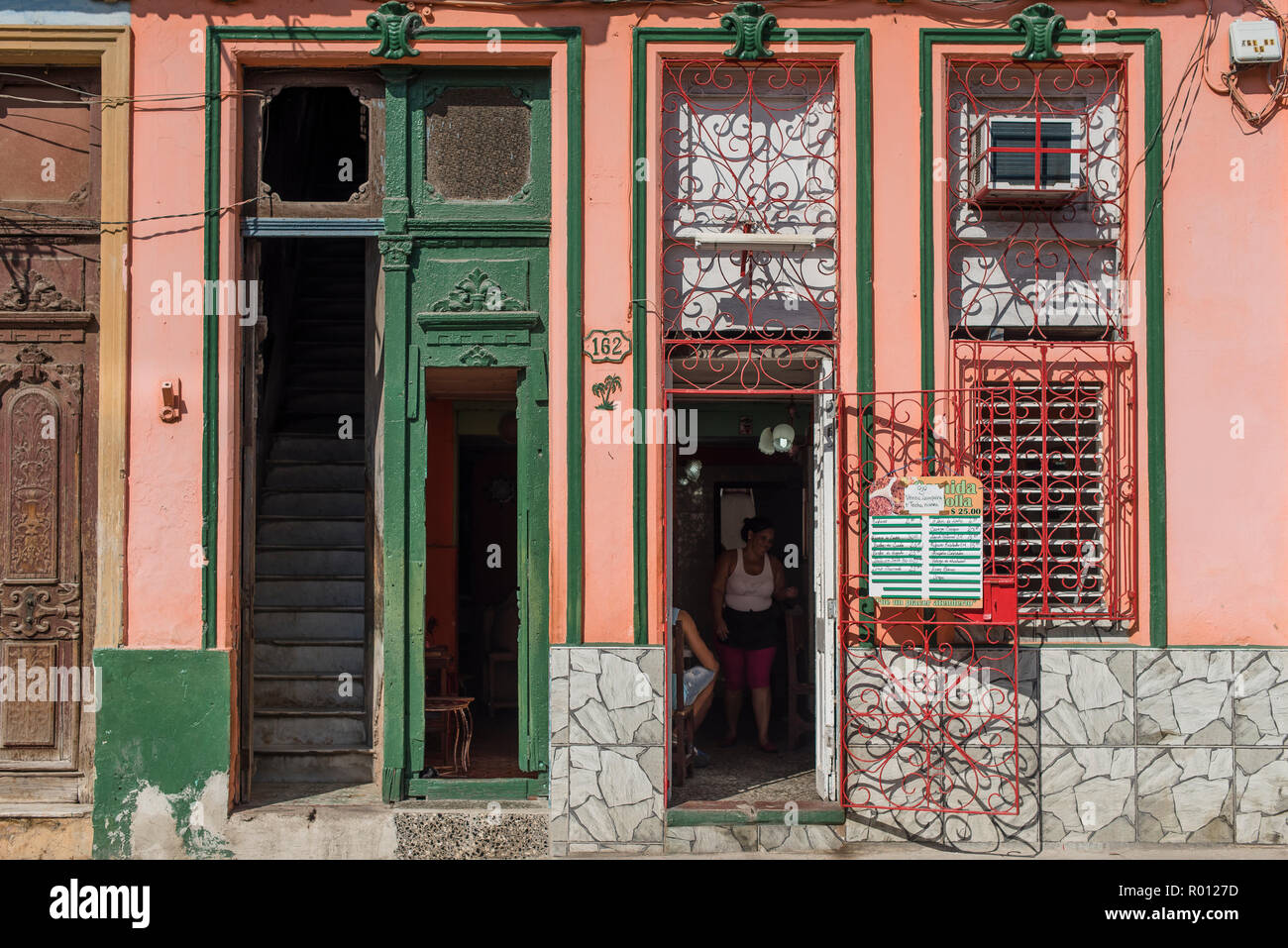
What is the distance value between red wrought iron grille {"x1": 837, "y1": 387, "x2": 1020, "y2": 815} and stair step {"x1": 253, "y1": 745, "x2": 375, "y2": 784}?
3353mm

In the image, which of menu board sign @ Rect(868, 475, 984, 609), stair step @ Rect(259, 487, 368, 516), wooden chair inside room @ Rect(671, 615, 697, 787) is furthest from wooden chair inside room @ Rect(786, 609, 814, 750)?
stair step @ Rect(259, 487, 368, 516)

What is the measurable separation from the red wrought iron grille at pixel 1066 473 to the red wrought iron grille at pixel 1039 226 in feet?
0.77

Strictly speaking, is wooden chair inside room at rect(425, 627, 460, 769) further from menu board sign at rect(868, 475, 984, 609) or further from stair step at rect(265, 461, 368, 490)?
menu board sign at rect(868, 475, 984, 609)

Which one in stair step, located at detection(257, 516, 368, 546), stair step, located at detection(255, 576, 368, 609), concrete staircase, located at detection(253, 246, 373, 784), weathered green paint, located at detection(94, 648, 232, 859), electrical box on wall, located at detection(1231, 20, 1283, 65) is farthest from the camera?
stair step, located at detection(257, 516, 368, 546)

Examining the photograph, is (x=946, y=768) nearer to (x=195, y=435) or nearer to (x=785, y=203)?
(x=785, y=203)

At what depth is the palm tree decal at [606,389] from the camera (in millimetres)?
7613

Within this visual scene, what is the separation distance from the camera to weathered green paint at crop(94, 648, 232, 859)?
24.5 ft

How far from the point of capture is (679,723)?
329 inches

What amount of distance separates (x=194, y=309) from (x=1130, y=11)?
21.1 ft

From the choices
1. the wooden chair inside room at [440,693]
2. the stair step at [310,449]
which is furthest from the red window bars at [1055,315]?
the stair step at [310,449]

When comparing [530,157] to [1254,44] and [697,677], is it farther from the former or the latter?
[1254,44]

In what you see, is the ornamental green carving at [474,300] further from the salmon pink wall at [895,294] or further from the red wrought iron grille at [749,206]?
the red wrought iron grille at [749,206]

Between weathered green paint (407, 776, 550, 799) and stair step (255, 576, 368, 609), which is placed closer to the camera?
weathered green paint (407, 776, 550, 799)

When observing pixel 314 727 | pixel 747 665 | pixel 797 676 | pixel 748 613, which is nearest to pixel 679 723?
pixel 747 665
